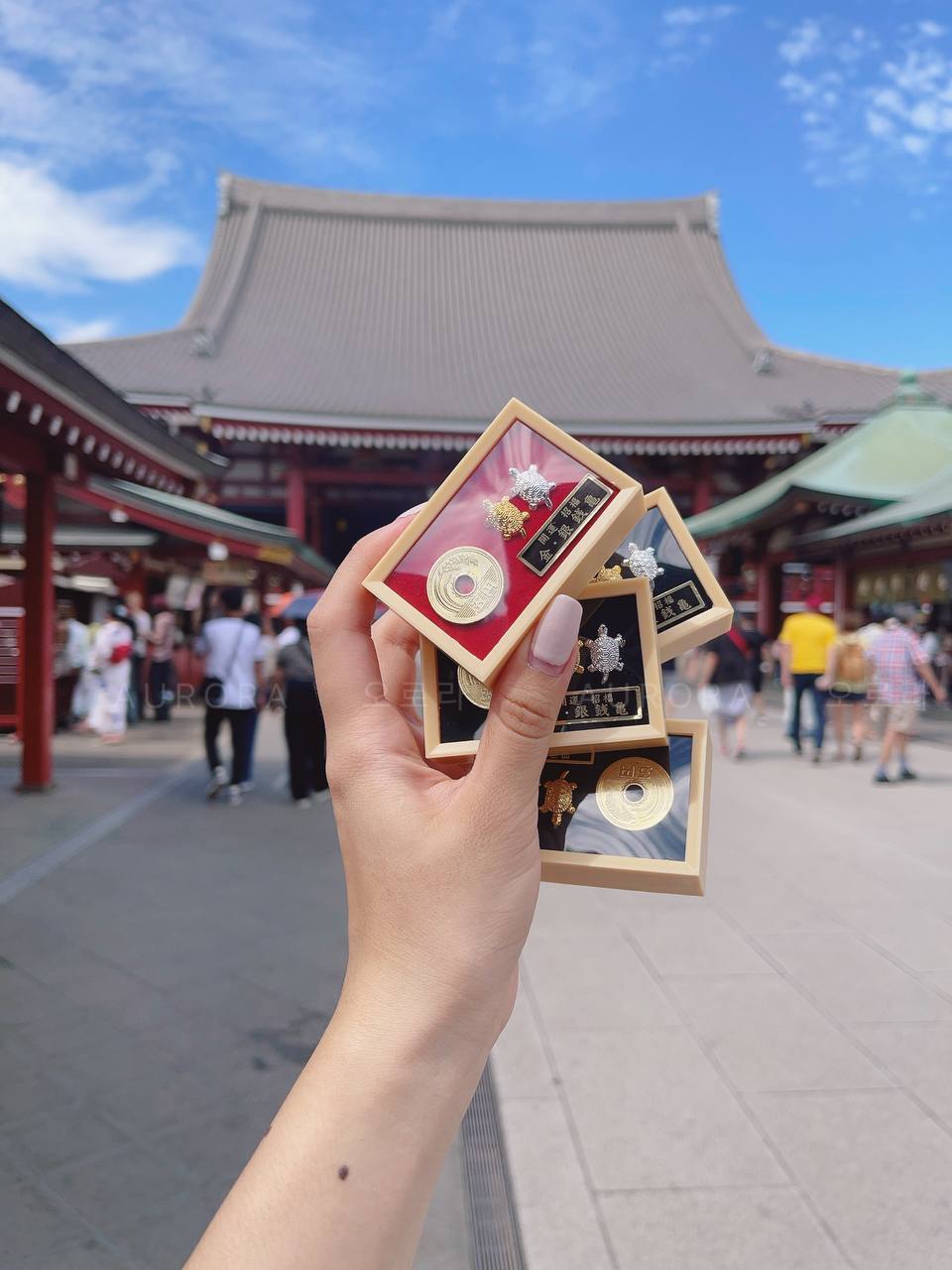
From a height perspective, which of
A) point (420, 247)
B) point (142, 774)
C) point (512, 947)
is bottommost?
point (142, 774)

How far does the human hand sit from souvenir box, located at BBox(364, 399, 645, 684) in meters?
0.08

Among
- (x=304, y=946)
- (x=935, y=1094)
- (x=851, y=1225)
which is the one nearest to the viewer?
(x=851, y=1225)

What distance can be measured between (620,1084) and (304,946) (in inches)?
61.2

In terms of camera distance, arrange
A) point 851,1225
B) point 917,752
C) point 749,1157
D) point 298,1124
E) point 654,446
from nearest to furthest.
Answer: point 298,1124 → point 851,1225 → point 749,1157 → point 917,752 → point 654,446

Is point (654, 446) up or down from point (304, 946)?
up

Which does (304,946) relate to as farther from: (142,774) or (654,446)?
(654,446)

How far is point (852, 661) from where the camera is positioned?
26.8ft

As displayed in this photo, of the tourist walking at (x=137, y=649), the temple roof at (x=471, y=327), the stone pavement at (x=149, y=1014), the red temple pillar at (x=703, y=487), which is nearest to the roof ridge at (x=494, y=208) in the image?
the temple roof at (x=471, y=327)

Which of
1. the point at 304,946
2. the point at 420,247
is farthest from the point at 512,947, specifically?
the point at 420,247

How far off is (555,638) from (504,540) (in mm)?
208

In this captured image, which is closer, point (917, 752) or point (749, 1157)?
point (749, 1157)

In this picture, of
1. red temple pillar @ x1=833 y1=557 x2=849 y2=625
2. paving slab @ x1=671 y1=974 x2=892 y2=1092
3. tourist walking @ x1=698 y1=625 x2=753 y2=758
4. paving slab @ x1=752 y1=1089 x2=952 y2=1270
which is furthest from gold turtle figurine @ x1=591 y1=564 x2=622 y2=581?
red temple pillar @ x1=833 y1=557 x2=849 y2=625

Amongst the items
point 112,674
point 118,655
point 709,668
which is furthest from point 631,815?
point 112,674

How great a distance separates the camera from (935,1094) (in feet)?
8.82
